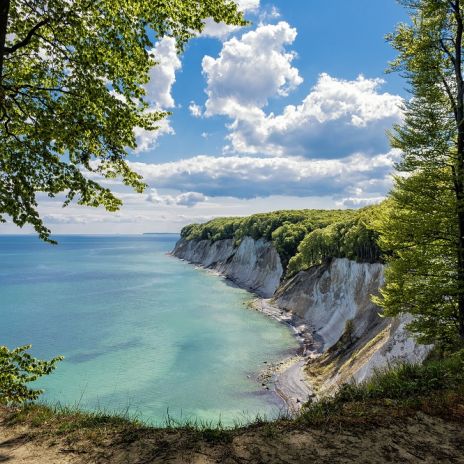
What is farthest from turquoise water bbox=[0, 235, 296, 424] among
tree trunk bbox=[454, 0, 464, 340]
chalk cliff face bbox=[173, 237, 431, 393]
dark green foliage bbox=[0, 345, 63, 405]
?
tree trunk bbox=[454, 0, 464, 340]

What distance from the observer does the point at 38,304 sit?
85.9 metres

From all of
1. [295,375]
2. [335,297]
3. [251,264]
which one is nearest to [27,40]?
[295,375]

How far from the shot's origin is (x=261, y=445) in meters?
6.84

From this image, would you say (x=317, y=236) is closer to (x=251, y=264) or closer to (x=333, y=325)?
(x=333, y=325)

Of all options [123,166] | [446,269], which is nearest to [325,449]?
[123,166]

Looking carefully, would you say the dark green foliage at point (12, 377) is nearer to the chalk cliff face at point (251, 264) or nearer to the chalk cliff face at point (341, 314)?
the chalk cliff face at point (341, 314)

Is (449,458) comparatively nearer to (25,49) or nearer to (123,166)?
(123,166)

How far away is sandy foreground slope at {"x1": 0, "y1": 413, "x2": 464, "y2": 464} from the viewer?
6.52 meters

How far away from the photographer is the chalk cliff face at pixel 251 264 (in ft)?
330

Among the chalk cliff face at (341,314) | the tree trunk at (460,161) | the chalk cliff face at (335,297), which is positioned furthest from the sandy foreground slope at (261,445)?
the chalk cliff face at (335,297)

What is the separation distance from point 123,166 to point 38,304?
293 ft

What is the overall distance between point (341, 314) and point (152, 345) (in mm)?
29727

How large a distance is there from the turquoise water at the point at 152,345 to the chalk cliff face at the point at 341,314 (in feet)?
20.2

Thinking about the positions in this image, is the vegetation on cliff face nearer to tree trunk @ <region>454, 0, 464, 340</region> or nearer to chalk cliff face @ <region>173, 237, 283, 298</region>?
chalk cliff face @ <region>173, 237, 283, 298</region>
